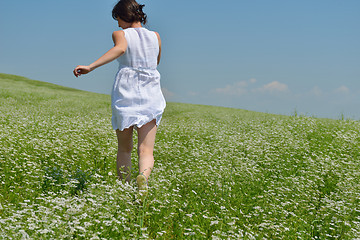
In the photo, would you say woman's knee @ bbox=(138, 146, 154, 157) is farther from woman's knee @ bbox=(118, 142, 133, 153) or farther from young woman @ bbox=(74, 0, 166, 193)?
woman's knee @ bbox=(118, 142, 133, 153)

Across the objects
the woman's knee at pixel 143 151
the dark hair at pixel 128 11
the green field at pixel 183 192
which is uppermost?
the dark hair at pixel 128 11

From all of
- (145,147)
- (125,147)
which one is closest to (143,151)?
(145,147)

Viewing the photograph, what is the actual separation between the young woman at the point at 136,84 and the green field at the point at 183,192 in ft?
2.41

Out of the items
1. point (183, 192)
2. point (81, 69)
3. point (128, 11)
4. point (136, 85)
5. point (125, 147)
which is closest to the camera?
point (81, 69)

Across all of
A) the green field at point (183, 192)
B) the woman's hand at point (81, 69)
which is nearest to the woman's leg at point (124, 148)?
the green field at point (183, 192)

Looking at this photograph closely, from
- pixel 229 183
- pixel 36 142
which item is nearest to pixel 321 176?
pixel 229 183

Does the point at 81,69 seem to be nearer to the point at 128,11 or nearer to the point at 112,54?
the point at 112,54

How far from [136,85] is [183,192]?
7.24ft

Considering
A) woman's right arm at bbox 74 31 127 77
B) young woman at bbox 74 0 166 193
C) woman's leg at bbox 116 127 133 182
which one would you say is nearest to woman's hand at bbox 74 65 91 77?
woman's right arm at bbox 74 31 127 77

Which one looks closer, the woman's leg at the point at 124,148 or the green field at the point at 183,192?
the green field at the point at 183,192

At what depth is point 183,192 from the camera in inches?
245

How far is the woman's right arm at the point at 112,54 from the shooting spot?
4.92 metres

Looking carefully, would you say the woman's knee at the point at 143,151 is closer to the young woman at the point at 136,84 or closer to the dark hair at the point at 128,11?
the young woman at the point at 136,84

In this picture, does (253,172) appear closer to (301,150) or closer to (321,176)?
(321,176)
